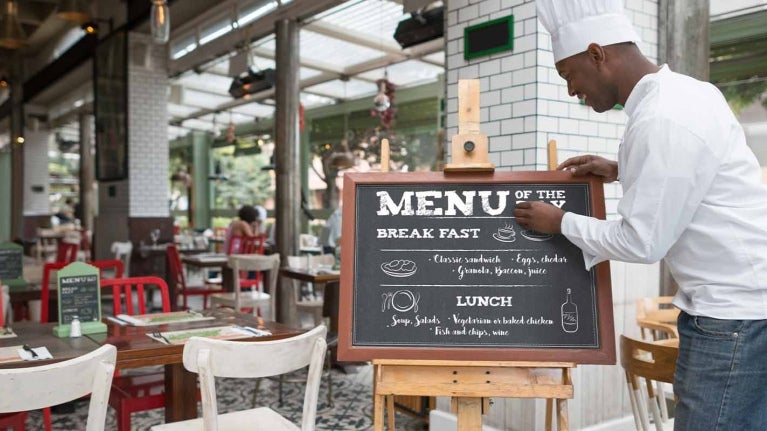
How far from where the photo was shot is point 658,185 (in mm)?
1629

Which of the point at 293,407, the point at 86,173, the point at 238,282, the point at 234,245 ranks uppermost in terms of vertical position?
the point at 86,173

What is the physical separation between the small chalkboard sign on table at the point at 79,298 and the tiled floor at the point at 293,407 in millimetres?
1474

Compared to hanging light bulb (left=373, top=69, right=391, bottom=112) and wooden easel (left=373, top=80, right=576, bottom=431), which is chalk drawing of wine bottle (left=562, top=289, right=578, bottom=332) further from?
hanging light bulb (left=373, top=69, right=391, bottom=112)

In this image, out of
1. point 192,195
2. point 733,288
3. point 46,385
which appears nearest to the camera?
point 733,288

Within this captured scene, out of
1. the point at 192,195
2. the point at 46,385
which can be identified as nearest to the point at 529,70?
the point at 46,385

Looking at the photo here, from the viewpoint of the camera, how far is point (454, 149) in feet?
7.18

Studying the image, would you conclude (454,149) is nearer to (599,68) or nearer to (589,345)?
(599,68)

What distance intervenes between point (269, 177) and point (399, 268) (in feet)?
57.3

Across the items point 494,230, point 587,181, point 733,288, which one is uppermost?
point 587,181

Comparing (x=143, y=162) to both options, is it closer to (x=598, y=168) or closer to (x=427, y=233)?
(x=427, y=233)

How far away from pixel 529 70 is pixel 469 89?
1.70 m

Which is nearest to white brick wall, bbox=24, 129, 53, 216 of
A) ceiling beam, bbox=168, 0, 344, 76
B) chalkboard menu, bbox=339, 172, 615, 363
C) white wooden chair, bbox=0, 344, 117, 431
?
ceiling beam, bbox=168, 0, 344, 76

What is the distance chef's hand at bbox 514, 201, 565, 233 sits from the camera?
196cm

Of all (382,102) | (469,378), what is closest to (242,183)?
(382,102)
